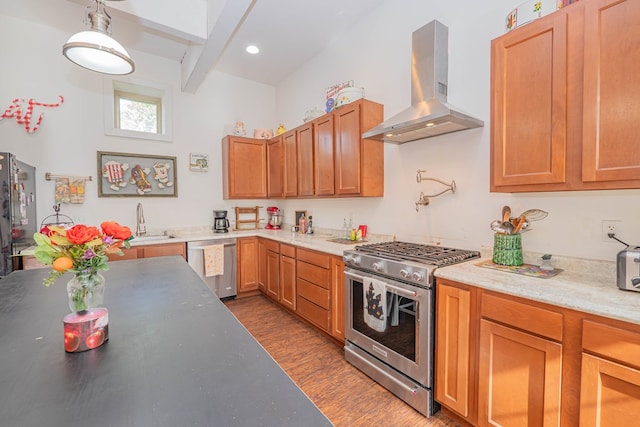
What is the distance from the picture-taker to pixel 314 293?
2.85 m

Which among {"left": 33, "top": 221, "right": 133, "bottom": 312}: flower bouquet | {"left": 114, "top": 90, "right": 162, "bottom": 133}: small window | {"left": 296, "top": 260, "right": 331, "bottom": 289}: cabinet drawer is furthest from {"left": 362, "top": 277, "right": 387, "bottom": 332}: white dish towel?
{"left": 114, "top": 90, "right": 162, "bottom": 133}: small window

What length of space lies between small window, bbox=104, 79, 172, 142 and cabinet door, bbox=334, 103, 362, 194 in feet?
8.11

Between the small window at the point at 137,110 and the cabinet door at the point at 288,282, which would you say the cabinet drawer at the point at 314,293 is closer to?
the cabinet door at the point at 288,282

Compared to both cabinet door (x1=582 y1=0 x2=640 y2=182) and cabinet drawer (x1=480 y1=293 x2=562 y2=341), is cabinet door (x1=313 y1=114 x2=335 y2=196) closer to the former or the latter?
cabinet drawer (x1=480 y1=293 x2=562 y2=341)

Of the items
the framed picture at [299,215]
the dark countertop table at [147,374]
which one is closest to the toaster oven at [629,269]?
the dark countertop table at [147,374]

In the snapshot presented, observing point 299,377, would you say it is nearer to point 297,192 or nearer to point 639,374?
point 639,374

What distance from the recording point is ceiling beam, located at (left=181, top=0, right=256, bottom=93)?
7.64 ft

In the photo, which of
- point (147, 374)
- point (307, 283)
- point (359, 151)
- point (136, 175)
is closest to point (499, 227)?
point (359, 151)

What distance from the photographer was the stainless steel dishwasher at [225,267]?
3518mm

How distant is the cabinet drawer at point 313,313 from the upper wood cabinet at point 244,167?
1893 mm

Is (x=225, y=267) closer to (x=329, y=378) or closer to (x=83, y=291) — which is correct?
(x=329, y=378)

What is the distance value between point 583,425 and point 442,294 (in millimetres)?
752

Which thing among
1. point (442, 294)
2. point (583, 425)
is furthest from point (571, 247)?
point (583, 425)

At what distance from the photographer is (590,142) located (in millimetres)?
1372
